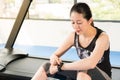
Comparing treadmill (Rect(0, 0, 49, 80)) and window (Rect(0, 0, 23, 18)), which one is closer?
treadmill (Rect(0, 0, 49, 80))

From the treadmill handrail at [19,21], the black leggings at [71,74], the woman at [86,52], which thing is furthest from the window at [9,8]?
the woman at [86,52]

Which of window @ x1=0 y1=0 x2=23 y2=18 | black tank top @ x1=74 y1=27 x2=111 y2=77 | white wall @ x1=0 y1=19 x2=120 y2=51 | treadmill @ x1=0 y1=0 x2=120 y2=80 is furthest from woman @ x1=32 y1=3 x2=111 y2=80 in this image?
window @ x1=0 y1=0 x2=23 y2=18

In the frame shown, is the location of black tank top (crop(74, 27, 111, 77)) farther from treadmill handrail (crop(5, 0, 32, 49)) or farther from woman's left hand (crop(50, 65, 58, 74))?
treadmill handrail (crop(5, 0, 32, 49))

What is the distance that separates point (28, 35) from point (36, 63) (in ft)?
9.51

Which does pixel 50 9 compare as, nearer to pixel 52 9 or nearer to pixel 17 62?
pixel 52 9

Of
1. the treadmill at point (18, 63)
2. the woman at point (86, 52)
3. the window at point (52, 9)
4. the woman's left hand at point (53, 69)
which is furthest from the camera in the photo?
the window at point (52, 9)

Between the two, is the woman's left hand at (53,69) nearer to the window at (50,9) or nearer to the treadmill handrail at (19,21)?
the treadmill handrail at (19,21)

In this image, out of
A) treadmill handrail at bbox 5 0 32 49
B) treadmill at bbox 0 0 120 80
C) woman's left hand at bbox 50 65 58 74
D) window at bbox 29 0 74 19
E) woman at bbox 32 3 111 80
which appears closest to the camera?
woman at bbox 32 3 111 80

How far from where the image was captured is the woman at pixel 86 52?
6.65ft

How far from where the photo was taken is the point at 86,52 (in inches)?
84.7

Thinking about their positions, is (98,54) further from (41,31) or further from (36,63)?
(41,31)

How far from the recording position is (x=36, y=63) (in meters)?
3.43

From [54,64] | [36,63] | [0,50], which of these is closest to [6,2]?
[0,50]

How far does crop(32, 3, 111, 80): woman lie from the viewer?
203 centimetres
